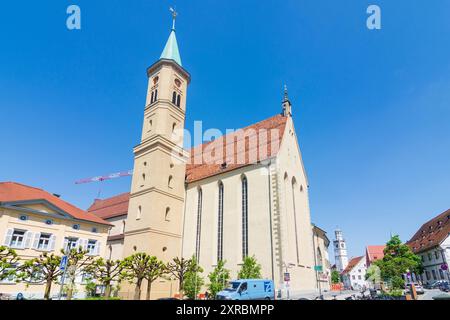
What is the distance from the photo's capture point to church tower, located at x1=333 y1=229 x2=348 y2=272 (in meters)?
130

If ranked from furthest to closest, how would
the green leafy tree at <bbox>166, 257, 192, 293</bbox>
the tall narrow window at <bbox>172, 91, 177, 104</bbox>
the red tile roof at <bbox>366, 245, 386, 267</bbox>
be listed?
the red tile roof at <bbox>366, 245, 386, 267</bbox>, the tall narrow window at <bbox>172, 91, 177, 104</bbox>, the green leafy tree at <bbox>166, 257, 192, 293</bbox>

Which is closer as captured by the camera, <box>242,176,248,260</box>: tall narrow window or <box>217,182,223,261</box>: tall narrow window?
<box>242,176,248,260</box>: tall narrow window

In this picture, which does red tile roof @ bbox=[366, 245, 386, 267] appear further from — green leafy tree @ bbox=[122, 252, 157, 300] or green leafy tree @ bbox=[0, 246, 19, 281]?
green leafy tree @ bbox=[0, 246, 19, 281]

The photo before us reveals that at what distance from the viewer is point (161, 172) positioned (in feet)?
116

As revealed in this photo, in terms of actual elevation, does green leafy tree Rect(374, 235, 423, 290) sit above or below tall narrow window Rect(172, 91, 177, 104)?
below

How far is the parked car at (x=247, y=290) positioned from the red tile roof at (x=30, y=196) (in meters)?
21.1

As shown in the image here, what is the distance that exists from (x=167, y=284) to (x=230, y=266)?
840 centimetres

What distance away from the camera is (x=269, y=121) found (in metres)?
39.0

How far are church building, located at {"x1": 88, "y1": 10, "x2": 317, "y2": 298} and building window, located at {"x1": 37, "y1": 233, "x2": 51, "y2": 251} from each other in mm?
8033

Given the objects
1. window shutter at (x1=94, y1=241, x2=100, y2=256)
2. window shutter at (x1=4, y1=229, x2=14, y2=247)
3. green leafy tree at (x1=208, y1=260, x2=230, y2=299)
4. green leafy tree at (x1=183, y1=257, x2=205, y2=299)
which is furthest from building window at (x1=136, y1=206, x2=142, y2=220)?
window shutter at (x1=4, y1=229, x2=14, y2=247)

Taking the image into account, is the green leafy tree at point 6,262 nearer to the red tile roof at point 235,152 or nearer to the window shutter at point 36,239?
the window shutter at point 36,239
